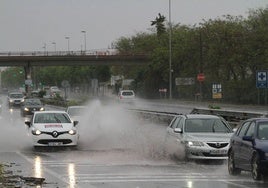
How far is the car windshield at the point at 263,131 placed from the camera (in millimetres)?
13875

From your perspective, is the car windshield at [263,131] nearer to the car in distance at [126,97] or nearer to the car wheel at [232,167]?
the car wheel at [232,167]

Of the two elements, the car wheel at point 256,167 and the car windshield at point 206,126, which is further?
the car windshield at point 206,126

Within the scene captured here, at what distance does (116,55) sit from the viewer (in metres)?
97.6

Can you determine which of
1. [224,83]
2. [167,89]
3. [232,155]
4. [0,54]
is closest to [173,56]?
[167,89]

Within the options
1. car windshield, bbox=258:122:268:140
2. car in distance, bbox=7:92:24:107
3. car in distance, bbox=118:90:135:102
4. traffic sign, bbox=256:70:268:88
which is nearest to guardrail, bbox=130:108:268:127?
traffic sign, bbox=256:70:268:88

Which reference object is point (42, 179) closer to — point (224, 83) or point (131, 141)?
point (131, 141)

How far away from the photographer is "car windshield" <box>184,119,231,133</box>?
741 inches

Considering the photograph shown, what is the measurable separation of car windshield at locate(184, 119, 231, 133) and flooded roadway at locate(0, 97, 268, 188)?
1077mm

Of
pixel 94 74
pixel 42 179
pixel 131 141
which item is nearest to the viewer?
pixel 42 179

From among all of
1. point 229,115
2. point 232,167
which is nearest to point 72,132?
point 232,167

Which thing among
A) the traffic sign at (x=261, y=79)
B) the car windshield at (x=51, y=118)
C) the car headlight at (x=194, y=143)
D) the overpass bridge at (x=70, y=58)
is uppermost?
the overpass bridge at (x=70, y=58)

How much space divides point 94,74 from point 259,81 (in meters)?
107

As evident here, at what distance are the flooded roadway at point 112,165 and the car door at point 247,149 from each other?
13.5 inches

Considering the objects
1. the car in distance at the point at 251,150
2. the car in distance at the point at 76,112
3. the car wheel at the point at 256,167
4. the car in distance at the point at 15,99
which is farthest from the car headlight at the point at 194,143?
the car in distance at the point at 15,99
